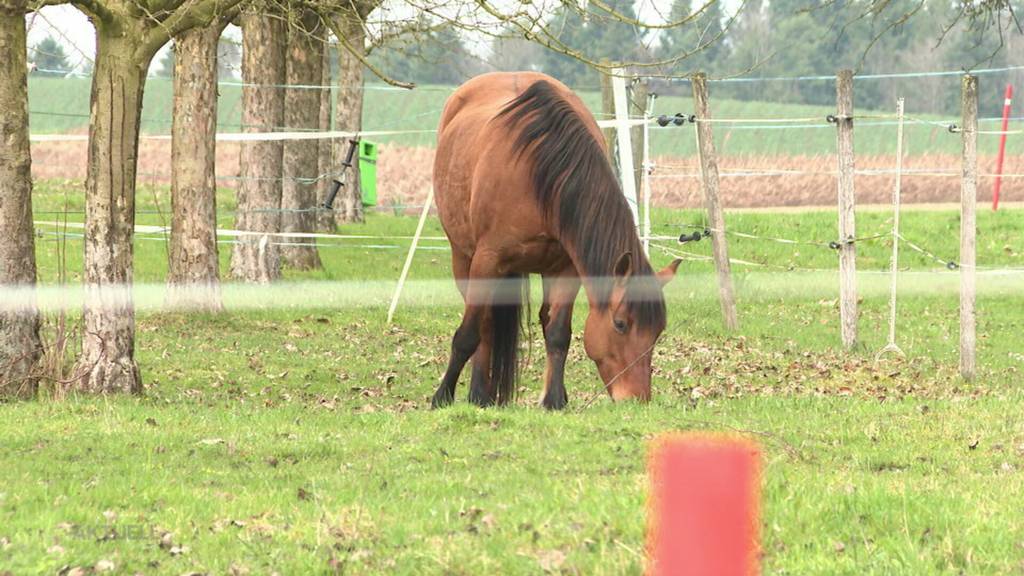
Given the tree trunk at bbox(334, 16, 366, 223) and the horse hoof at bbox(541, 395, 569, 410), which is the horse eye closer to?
the horse hoof at bbox(541, 395, 569, 410)

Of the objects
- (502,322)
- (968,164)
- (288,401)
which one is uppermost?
(968,164)

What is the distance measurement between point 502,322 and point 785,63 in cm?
7264

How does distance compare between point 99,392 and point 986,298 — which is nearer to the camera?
point 99,392

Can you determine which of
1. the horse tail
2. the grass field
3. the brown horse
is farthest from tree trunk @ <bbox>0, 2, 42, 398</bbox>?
the horse tail

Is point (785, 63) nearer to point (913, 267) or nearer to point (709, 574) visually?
point (913, 267)

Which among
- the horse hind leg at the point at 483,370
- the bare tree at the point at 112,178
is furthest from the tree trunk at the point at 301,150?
the horse hind leg at the point at 483,370

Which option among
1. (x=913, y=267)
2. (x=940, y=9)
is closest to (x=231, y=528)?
(x=913, y=267)

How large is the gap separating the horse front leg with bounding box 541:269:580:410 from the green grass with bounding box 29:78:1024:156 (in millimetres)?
33199

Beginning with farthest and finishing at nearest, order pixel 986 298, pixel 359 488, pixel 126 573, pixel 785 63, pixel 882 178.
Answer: pixel 785 63 < pixel 882 178 < pixel 986 298 < pixel 359 488 < pixel 126 573

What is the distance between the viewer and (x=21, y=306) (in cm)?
923

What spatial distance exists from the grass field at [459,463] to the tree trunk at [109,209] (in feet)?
1.30

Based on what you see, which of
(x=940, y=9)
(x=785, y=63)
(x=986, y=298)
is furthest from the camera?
(x=785, y=63)

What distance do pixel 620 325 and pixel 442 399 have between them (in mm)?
1831

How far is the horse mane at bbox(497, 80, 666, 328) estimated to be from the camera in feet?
28.1
